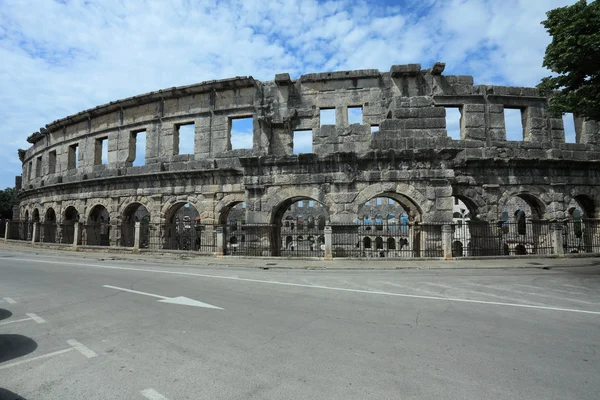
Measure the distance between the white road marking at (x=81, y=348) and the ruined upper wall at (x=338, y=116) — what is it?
451 inches

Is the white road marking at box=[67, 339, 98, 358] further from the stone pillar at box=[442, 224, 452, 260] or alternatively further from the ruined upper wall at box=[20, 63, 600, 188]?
the stone pillar at box=[442, 224, 452, 260]

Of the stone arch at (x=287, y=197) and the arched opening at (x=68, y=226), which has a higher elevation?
the stone arch at (x=287, y=197)

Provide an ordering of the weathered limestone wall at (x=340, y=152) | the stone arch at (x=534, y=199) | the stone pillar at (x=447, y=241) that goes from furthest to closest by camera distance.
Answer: the stone arch at (x=534, y=199)
the weathered limestone wall at (x=340, y=152)
the stone pillar at (x=447, y=241)

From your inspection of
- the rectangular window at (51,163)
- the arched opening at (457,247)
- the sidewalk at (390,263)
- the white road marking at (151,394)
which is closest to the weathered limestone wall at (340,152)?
the arched opening at (457,247)

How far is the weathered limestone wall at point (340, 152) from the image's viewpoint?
13766 millimetres

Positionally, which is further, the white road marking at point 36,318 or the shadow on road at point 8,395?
the white road marking at point 36,318

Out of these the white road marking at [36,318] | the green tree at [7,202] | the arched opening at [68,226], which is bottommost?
the white road marking at [36,318]

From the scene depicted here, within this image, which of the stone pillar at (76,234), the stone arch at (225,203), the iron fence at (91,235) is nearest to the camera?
the stone arch at (225,203)

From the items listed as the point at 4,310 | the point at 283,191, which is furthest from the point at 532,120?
the point at 4,310

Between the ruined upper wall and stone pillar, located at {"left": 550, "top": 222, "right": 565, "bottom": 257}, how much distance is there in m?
4.62

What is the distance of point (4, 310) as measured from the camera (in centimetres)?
538

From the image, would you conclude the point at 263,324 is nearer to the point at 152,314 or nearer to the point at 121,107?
the point at 152,314

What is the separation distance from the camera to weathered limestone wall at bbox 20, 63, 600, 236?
13.8 meters

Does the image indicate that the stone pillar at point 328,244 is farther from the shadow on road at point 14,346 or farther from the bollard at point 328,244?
the shadow on road at point 14,346
